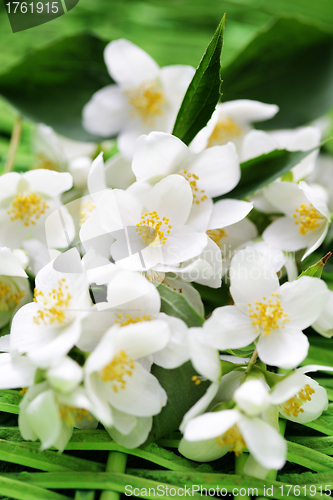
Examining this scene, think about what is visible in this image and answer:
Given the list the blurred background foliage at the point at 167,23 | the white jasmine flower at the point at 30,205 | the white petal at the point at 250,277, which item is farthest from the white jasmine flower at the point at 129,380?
the blurred background foliage at the point at 167,23

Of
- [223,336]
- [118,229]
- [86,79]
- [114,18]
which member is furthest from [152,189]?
[114,18]

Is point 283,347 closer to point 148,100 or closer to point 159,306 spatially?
point 159,306

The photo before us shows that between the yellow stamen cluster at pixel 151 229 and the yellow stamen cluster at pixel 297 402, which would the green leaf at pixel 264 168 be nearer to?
the yellow stamen cluster at pixel 151 229

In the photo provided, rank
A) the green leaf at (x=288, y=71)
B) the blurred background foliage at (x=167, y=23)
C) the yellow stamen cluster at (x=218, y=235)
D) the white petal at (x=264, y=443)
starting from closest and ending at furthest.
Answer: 1. the white petal at (x=264, y=443)
2. the yellow stamen cluster at (x=218, y=235)
3. the green leaf at (x=288, y=71)
4. the blurred background foliage at (x=167, y=23)

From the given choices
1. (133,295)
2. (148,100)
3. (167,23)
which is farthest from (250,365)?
(167,23)

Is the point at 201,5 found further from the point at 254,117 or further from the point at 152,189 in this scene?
the point at 152,189

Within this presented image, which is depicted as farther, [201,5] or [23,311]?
[201,5]
